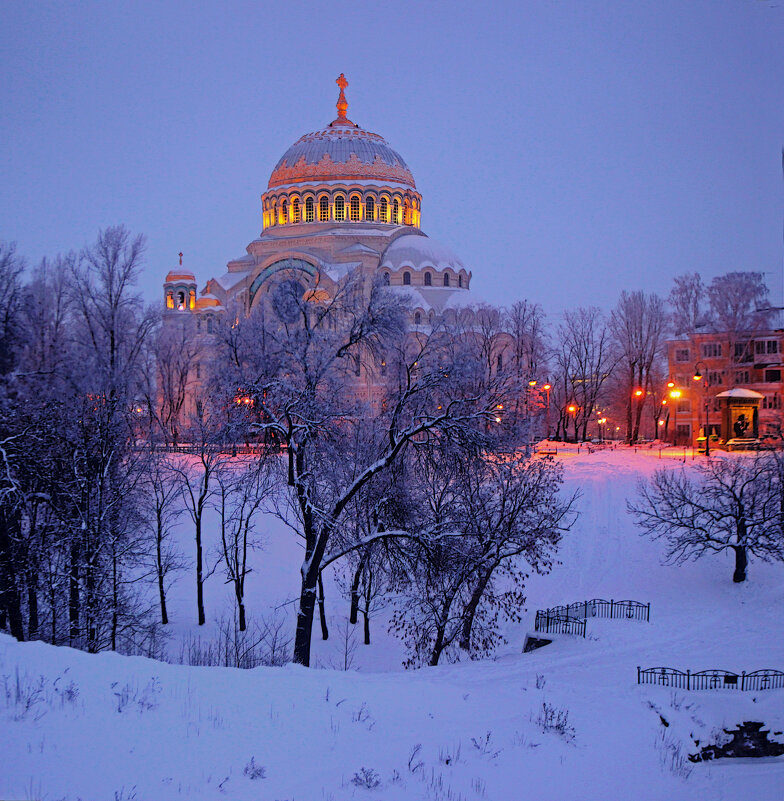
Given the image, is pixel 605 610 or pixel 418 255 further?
pixel 418 255

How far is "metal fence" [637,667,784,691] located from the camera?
12422mm

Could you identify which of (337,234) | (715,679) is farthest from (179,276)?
(715,679)

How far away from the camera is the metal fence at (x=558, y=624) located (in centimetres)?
1716

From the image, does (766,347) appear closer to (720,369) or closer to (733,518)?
(720,369)

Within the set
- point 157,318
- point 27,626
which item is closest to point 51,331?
point 157,318

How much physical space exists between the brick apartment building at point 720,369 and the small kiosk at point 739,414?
4.47m

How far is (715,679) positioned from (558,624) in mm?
6170

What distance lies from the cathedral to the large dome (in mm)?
82

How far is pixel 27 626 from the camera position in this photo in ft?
Answer: 52.6

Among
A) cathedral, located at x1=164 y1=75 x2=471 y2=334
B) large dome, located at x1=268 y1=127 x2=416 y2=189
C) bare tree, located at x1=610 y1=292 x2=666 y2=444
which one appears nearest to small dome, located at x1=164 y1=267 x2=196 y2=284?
cathedral, located at x1=164 y1=75 x2=471 y2=334

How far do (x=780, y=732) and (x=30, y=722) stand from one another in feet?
27.7

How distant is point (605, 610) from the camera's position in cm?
2091

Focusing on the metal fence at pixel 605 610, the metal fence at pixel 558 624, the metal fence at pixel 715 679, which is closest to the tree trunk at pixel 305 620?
the metal fence at pixel 715 679

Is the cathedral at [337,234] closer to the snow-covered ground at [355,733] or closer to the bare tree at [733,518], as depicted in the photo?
the bare tree at [733,518]
